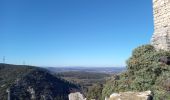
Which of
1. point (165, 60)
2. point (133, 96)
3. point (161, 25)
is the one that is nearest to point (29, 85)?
point (161, 25)

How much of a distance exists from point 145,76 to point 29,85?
417 feet

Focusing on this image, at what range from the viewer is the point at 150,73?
14.3 m

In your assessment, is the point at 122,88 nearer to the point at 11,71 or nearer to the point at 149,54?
the point at 149,54

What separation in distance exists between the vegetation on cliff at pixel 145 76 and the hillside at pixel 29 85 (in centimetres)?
9880

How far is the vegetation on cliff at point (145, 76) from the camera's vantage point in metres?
12.8

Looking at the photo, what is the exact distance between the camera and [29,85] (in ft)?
453

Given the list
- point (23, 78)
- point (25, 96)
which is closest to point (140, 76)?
point (25, 96)

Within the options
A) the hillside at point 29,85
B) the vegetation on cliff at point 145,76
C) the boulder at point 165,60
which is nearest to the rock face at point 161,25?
the vegetation on cliff at point 145,76

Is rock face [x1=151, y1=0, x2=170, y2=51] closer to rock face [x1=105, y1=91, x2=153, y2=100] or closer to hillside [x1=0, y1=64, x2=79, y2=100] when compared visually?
rock face [x1=105, y1=91, x2=153, y2=100]

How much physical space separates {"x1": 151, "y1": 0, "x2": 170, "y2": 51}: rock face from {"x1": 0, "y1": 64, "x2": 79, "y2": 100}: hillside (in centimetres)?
9873

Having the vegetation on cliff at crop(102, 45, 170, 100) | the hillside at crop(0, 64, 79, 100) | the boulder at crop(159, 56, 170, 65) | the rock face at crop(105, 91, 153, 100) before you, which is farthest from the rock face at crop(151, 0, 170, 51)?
the hillside at crop(0, 64, 79, 100)

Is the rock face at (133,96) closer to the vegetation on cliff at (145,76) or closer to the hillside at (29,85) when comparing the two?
the vegetation on cliff at (145,76)

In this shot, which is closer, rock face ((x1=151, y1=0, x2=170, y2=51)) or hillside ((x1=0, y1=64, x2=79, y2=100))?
rock face ((x1=151, y1=0, x2=170, y2=51))

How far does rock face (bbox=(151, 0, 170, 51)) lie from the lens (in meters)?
15.8
